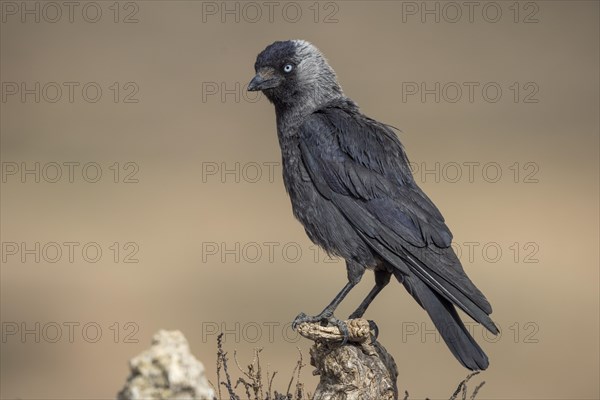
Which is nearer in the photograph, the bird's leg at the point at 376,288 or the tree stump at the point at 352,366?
the tree stump at the point at 352,366

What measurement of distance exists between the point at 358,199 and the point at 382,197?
15 cm

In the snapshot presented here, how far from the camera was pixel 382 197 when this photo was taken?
21.3 ft

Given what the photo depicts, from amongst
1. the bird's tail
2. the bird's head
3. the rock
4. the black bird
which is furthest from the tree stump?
the rock

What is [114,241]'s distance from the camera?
42.2 ft

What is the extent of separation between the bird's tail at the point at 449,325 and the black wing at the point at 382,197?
51 mm

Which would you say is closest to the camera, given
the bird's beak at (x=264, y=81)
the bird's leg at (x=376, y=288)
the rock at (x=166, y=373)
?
the rock at (x=166, y=373)

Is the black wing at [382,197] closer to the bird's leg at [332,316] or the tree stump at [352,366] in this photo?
the bird's leg at [332,316]

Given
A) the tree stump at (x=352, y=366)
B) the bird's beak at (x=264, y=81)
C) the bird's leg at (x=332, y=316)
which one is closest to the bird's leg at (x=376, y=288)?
the bird's leg at (x=332, y=316)

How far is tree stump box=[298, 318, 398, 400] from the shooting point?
5.84m

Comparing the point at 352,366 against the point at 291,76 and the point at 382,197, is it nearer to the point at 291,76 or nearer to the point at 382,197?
the point at 382,197

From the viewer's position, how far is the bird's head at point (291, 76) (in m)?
6.95

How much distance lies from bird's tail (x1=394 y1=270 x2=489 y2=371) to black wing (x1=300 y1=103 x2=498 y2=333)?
0.05 metres

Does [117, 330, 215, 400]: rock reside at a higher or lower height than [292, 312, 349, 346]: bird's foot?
lower

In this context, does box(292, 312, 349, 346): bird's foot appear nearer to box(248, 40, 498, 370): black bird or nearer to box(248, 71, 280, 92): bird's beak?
box(248, 40, 498, 370): black bird
